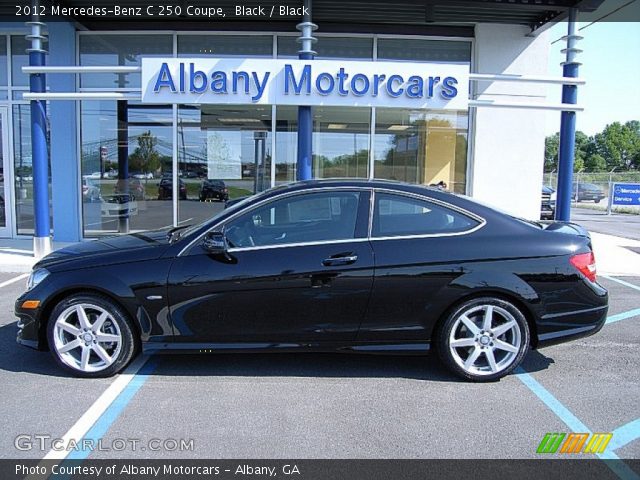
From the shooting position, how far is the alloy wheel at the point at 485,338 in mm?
4113

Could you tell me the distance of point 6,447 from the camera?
10.3 ft

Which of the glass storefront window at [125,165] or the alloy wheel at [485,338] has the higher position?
the glass storefront window at [125,165]

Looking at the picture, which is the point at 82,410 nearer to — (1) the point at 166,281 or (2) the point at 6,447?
(2) the point at 6,447

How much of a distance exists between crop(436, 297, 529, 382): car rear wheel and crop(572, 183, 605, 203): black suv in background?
30843 mm

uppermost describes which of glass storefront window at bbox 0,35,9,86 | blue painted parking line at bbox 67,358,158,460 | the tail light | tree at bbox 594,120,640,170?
tree at bbox 594,120,640,170

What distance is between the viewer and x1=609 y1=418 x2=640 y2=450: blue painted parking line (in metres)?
3.27

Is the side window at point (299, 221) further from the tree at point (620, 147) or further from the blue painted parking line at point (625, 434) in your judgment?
the tree at point (620, 147)

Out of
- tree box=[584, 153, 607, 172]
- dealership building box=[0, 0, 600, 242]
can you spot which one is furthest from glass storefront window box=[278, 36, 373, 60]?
tree box=[584, 153, 607, 172]

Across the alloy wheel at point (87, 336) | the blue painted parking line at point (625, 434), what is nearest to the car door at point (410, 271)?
the blue painted parking line at point (625, 434)

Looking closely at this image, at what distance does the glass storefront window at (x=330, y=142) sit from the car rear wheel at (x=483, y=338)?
7401 mm

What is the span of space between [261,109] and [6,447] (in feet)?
28.6

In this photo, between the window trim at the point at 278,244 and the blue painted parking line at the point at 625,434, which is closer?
the blue painted parking line at the point at 625,434

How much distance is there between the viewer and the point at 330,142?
1124 centimetres

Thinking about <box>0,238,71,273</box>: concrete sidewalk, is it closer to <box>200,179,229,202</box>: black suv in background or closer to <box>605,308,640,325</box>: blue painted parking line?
<box>200,179,229,202</box>: black suv in background
